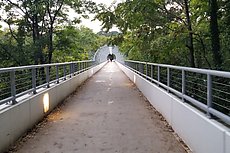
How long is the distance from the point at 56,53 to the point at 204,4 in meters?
18.2

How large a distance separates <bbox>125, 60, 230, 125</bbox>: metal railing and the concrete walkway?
37.1 inches

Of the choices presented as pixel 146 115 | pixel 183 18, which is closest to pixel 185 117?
pixel 146 115

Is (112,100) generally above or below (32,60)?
below

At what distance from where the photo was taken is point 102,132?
306 inches

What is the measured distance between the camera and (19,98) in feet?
25.6

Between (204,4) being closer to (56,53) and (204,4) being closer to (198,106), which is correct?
(198,106)

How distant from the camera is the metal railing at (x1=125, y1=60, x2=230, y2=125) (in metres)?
5.35

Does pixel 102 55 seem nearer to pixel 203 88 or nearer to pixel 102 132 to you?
pixel 203 88

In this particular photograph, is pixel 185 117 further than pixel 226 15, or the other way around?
pixel 226 15

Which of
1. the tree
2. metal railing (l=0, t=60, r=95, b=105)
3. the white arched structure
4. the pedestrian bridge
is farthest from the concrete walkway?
the white arched structure

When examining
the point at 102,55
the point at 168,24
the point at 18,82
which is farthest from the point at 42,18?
the point at 102,55

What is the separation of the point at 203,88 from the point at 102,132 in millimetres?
2587

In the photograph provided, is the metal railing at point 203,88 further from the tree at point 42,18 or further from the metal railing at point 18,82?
the tree at point 42,18

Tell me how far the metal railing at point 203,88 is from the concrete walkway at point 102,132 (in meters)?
0.94
